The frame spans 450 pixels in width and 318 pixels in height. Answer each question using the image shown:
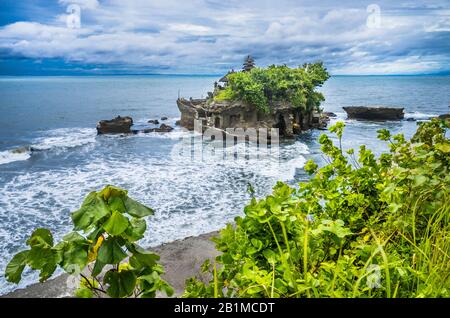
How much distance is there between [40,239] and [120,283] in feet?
0.96

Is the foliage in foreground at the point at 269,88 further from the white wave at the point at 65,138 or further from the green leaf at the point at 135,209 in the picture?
the green leaf at the point at 135,209

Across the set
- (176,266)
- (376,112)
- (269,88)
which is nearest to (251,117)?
(269,88)

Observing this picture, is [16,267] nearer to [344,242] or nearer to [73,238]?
[73,238]

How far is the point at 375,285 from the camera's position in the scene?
1.27 meters

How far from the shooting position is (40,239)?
1.14m

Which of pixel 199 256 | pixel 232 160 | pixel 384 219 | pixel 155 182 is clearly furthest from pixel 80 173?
pixel 384 219

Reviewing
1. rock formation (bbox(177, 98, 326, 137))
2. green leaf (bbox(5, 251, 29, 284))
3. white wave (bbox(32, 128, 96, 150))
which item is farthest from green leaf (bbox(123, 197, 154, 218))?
white wave (bbox(32, 128, 96, 150))

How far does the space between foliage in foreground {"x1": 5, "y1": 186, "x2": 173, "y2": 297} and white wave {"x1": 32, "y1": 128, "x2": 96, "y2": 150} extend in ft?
93.7

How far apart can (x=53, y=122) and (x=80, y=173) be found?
90.0 feet

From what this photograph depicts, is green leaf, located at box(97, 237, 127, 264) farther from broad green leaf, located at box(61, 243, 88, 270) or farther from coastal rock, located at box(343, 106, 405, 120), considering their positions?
coastal rock, located at box(343, 106, 405, 120)

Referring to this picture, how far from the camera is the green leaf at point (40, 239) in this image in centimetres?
113

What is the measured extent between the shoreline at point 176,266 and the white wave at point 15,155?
747 inches

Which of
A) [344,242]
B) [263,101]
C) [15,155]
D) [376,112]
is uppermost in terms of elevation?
[263,101]
